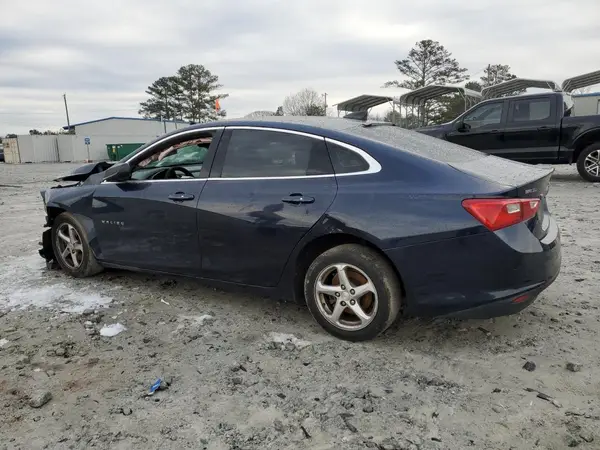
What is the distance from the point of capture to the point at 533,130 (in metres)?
10.3

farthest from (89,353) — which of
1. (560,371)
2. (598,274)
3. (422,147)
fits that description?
(598,274)

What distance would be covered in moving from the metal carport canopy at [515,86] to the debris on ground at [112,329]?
19.6 m

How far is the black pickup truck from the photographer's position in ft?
32.8

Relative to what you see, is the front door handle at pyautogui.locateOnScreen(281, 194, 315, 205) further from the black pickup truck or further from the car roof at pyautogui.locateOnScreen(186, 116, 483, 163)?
the black pickup truck

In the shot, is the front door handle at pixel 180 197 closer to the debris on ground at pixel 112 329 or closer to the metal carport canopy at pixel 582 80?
the debris on ground at pixel 112 329

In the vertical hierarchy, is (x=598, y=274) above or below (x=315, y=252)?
below

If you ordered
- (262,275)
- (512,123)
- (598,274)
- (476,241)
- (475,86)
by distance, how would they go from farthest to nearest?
(475,86) < (512,123) < (598,274) < (262,275) < (476,241)

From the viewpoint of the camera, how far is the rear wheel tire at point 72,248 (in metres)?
4.60

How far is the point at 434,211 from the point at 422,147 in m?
0.69

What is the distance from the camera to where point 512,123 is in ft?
34.6

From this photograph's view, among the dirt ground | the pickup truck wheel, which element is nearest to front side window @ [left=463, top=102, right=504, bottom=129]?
the pickup truck wheel

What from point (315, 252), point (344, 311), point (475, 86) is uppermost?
point (475, 86)

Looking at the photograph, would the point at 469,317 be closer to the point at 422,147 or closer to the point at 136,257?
the point at 422,147

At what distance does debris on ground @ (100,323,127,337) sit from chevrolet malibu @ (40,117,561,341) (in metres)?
0.59
